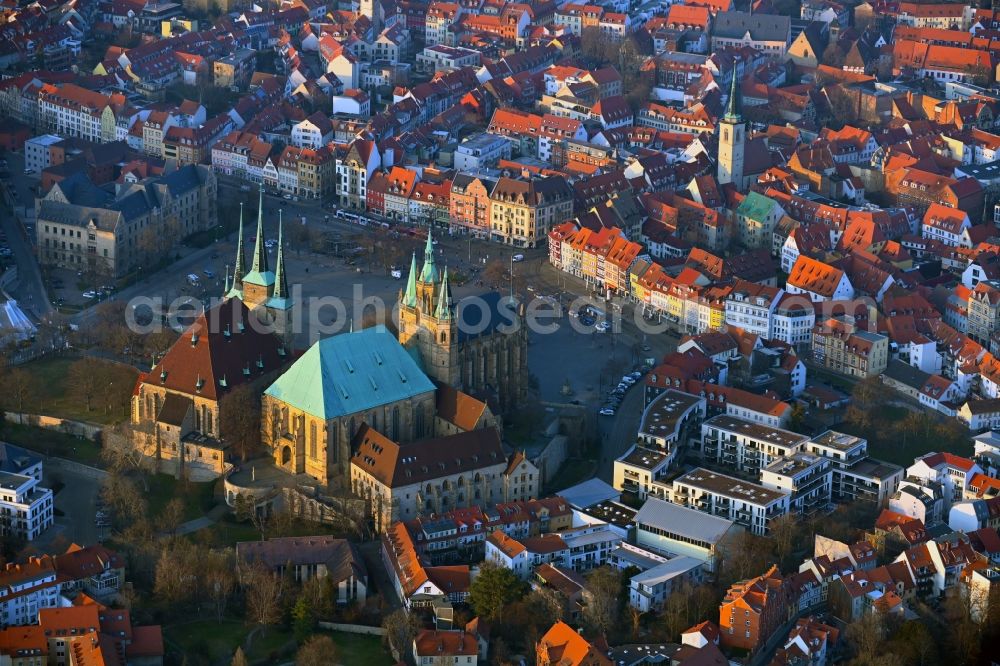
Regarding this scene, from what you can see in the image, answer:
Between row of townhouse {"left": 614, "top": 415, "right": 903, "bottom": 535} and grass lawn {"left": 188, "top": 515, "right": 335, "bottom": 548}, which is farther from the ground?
row of townhouse {"left": 614, "top": 415, "right": 903, "bottom": 535}

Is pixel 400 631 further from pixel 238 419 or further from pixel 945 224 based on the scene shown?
pixel 945 224

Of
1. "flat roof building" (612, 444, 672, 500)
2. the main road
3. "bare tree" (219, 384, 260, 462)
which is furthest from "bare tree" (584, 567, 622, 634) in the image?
the main road

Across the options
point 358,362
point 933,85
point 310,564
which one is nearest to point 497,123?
point 933,85

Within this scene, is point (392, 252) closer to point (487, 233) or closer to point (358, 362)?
point (487, 233)

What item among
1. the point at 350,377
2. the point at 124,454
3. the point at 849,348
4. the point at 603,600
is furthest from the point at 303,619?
the point at 849,348

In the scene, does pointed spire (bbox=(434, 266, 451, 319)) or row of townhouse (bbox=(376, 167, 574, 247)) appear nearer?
pointed spire (bbox=(434, 266, 451, 319))

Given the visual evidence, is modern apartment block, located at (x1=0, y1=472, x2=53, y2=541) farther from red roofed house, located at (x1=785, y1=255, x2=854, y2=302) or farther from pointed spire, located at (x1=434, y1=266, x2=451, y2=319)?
red roofed house, located at (x1=785, y1=255, x2=854, y2=302)
